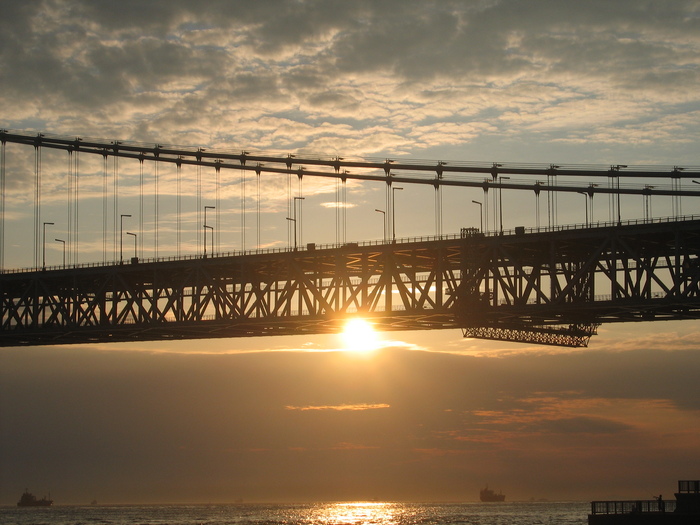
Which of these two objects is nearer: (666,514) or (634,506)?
(666,514)

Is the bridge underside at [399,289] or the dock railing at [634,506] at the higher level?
the bridge underside at [399,289]

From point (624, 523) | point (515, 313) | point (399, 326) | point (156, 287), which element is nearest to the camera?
point (624, 523)

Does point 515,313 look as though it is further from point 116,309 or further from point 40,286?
point 40,286

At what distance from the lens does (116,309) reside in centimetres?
9088

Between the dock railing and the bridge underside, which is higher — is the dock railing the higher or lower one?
the lower one

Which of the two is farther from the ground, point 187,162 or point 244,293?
point 187,162

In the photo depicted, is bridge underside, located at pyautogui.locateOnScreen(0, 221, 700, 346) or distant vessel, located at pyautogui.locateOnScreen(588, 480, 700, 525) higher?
bridge underside, located at pyautogui.locateOnScreen(0, 221, 700, 346)

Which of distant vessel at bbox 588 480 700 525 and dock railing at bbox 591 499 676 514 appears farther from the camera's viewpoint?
dock railing at bbox 591 499 676 514

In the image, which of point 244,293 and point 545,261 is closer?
point 545,261

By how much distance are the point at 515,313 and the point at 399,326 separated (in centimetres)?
1292

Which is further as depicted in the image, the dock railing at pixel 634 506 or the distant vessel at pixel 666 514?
the dock railing at pixel 634 506

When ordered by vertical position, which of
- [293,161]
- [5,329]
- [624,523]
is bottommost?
[624,523]

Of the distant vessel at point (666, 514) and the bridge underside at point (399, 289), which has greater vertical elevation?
the bridge underside at point (399, 289)

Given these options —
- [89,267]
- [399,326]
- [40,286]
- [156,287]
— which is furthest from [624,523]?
[40,286]
